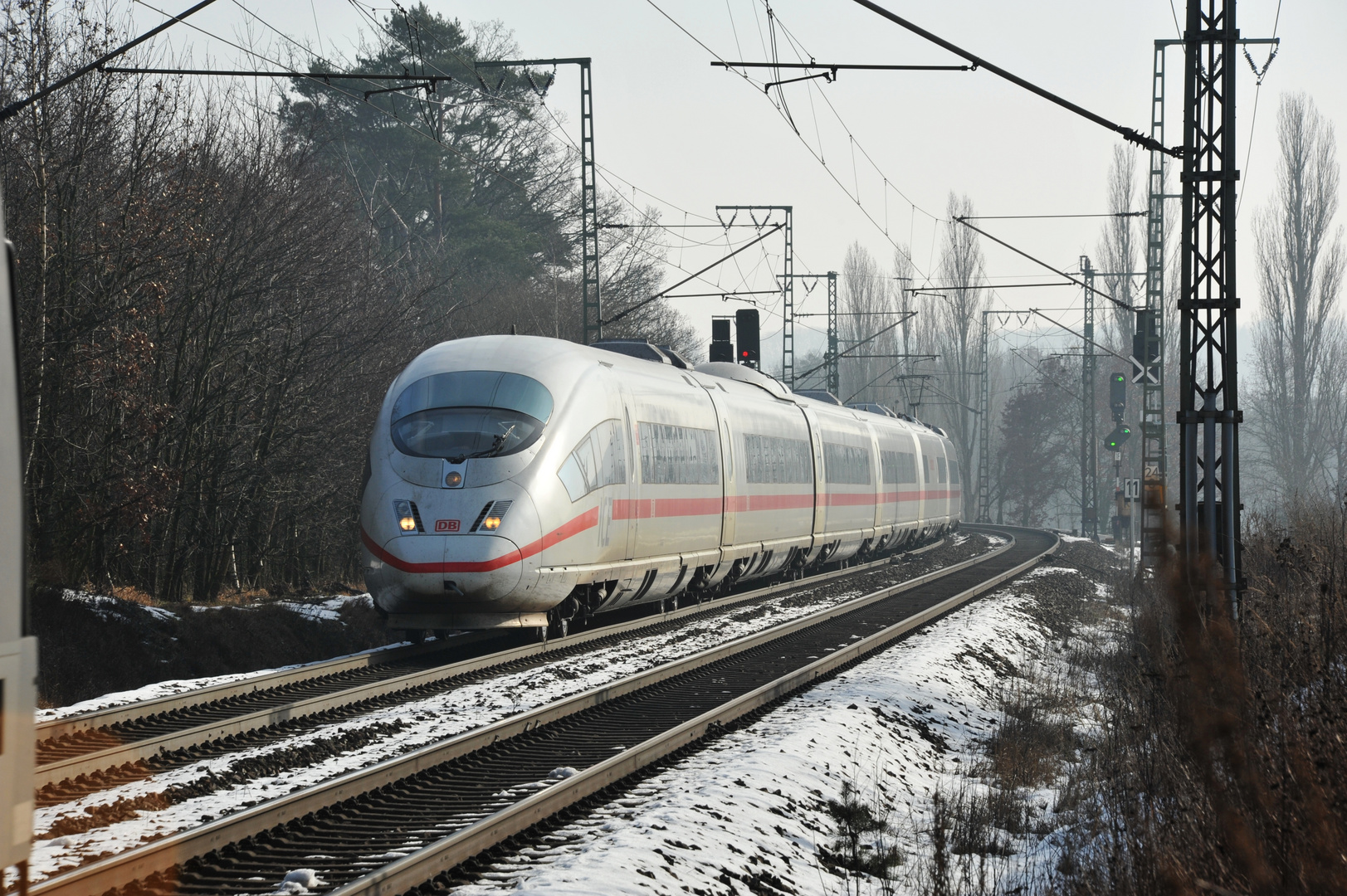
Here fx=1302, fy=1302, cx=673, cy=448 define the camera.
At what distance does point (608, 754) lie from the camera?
841 cm

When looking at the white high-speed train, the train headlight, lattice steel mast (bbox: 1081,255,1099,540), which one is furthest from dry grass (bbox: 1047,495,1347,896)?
lattice steel mast (bbox: 1081,255,1099,540)

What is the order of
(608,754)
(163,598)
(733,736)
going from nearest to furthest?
(608,754) → (733,736) → (163,598)

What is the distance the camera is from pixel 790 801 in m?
7.30

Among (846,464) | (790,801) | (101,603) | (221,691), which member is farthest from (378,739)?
(846,464)

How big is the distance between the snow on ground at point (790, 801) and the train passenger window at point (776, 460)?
7487mm

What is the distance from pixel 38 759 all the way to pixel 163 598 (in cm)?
1180

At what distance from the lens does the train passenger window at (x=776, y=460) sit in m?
20.2

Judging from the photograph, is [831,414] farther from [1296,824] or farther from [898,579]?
[1296,824]

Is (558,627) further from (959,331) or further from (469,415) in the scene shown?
(959,331)

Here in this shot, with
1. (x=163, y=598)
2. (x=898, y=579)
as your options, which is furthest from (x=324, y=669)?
(x=898, y=579)

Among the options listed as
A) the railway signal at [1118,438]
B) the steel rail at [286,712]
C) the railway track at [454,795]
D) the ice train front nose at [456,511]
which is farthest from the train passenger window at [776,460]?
the railway signal at [1118,438]

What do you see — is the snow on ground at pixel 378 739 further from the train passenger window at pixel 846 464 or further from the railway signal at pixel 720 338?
the railway signal at pixel 720 338

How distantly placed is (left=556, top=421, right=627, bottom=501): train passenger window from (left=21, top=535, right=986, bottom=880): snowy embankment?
70.0 inches

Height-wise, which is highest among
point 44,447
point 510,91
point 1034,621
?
point 510,91
